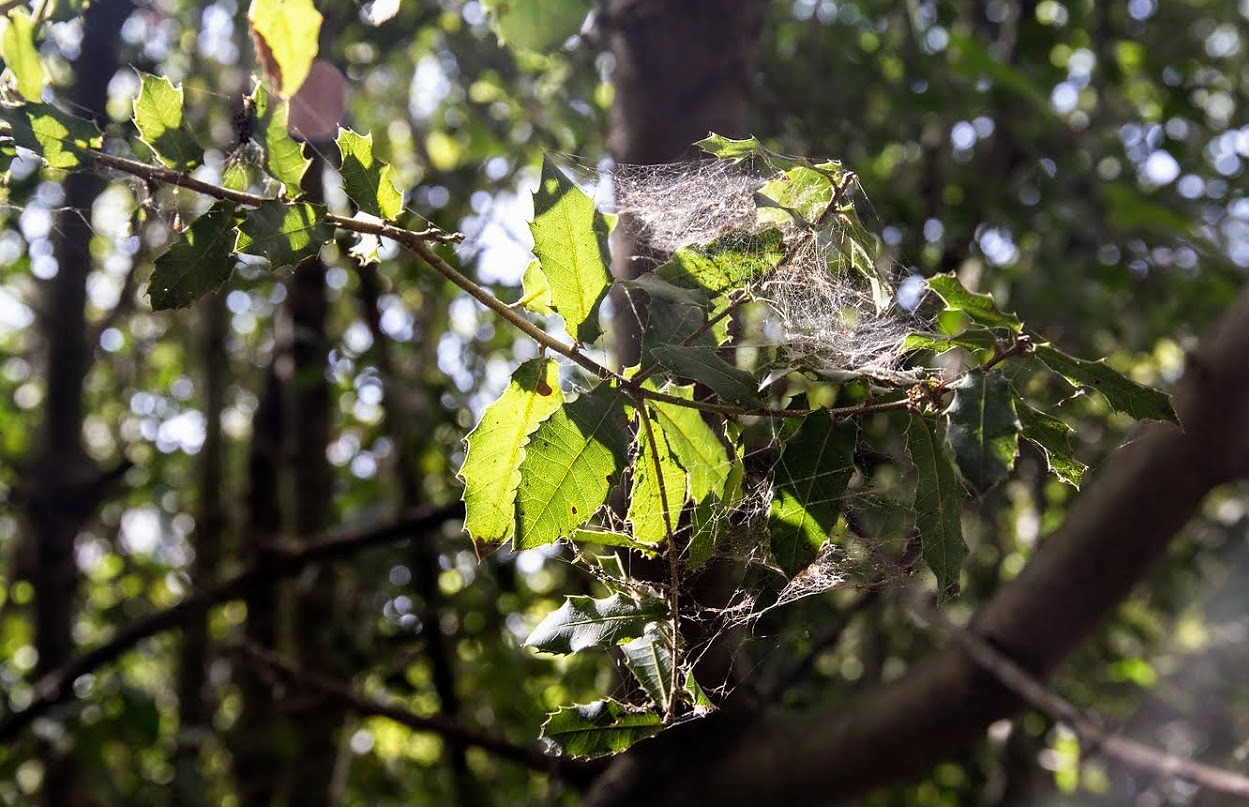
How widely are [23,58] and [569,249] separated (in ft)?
1.62

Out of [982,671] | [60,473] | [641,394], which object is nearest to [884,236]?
[982,671]

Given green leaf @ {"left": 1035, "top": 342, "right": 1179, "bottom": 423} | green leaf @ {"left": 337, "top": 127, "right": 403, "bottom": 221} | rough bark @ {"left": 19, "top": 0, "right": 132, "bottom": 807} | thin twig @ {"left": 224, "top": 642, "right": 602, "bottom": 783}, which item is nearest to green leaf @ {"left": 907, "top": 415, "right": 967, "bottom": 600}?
green leaf @ {"left": 1035, "top": 342, "right": 1179, "bottom": 423}

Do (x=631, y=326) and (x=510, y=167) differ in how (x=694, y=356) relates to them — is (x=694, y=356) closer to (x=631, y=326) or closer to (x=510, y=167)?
(x=631, y=326)

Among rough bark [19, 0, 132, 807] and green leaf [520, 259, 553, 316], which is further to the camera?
rough bark [19, 0, 132, 807]

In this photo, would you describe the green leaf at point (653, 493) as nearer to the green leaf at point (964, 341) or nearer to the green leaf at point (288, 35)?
the green leaf at point (964, 341)

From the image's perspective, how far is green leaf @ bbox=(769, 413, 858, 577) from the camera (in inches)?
31.7

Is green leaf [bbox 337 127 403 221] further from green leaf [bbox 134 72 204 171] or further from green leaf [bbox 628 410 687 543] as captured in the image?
green leaf [bbox 628 410 687 543]

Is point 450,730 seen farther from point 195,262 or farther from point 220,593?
point 195,262

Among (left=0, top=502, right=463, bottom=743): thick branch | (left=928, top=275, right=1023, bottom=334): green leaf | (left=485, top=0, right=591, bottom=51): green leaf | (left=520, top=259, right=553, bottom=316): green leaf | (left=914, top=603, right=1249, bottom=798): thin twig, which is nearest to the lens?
(left=928, top=275, right=1023, bottom=334): green leaf

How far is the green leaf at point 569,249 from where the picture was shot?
0.81 meters

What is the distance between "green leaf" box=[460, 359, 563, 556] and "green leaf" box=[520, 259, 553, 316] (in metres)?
0.05

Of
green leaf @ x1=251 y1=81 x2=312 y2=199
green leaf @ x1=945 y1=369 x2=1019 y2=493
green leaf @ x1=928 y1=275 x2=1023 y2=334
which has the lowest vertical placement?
green leaf @ x1=945 y1=369 x2=1019 y2=493

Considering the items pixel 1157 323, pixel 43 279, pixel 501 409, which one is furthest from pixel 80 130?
pixel 1157 323

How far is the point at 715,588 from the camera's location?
1162mm
